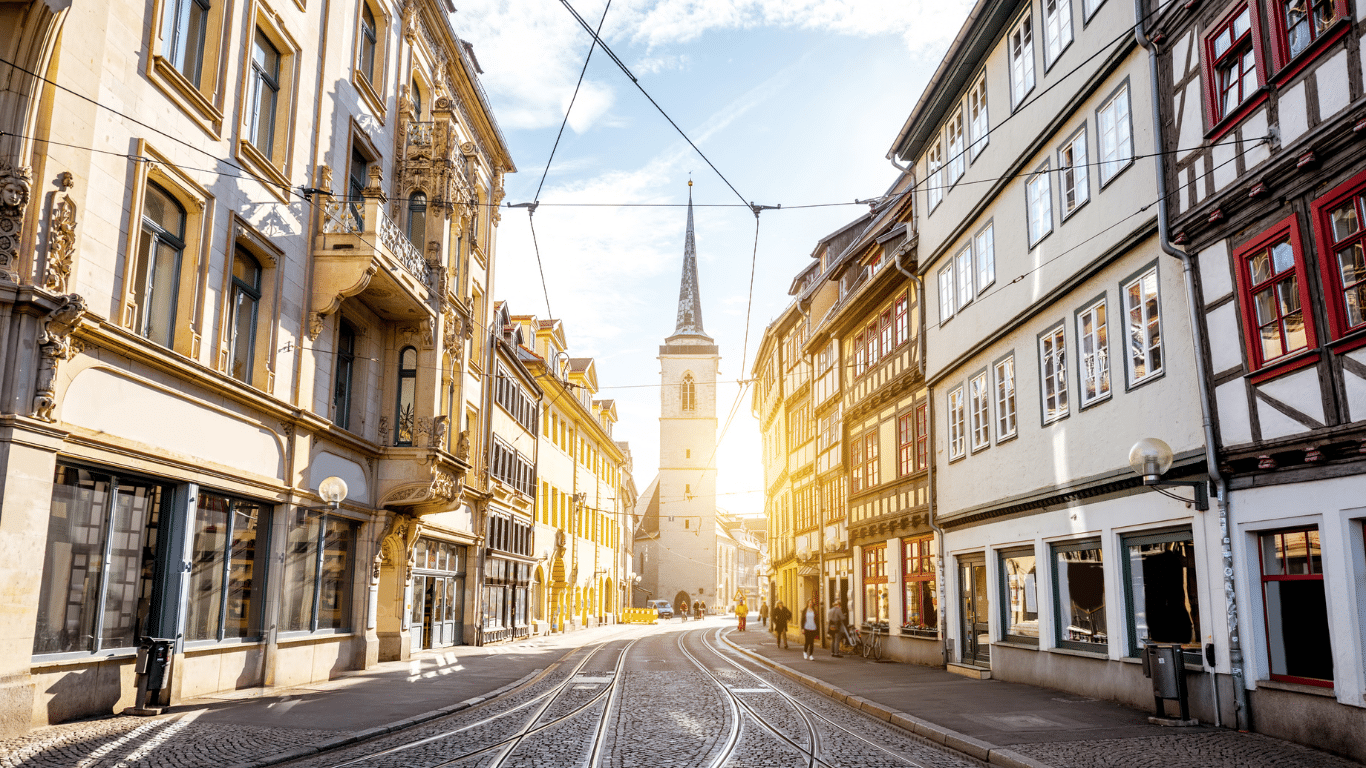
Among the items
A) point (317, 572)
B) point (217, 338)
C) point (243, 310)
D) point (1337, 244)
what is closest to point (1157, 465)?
point (1337, 244)

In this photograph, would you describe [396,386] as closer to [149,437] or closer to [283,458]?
[283,458]

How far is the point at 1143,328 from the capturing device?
14.3 meters

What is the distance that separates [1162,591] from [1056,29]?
9329 millimetres

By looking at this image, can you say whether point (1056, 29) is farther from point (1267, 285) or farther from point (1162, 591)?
point (1162, 591)

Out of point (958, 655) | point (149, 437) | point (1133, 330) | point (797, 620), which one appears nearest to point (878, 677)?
point (958, 655)

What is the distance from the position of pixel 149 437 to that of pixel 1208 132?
45.4 feet

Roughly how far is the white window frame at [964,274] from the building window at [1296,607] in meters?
10.2

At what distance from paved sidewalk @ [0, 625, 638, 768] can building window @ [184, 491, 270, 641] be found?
108 centimetres

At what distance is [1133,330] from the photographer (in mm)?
14570

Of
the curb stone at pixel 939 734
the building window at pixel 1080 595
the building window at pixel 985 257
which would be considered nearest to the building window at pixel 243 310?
the curb stone at pixel 939 734

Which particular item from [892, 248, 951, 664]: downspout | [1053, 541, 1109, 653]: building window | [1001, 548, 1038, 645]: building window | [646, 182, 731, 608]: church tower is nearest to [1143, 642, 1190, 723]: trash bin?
[1053, 541, 1109, 653]: building window

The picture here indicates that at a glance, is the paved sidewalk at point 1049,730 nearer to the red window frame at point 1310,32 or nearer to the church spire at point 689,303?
the red window frame at point 1310,32

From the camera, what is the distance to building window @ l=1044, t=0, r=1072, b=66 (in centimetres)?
1667

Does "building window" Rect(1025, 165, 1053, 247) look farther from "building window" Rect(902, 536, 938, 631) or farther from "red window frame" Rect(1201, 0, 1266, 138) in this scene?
"building window" Rect(902, 536, 938, 631)
